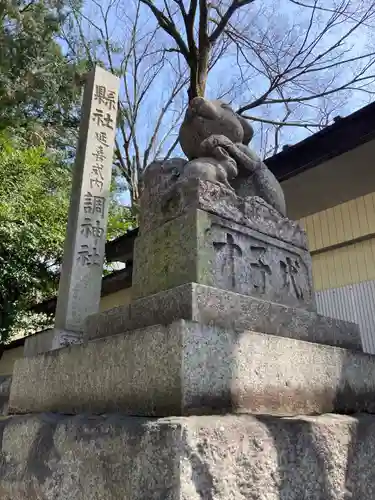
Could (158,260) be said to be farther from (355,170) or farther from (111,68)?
(111,68)

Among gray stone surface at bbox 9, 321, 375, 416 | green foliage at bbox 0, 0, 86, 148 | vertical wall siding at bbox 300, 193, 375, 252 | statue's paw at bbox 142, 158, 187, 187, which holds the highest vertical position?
green foliage at bbox 0, 0, 86, 148

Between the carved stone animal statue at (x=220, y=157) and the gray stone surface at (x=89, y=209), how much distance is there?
2481 mm

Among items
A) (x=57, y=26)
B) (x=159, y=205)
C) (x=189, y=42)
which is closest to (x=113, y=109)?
(x=159, y=205)

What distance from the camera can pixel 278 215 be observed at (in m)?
2.43

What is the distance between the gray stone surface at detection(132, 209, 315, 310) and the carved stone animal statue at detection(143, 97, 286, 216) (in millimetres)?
321

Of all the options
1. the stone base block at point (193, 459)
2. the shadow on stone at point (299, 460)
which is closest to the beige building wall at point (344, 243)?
the stone base block at point (193, 459)

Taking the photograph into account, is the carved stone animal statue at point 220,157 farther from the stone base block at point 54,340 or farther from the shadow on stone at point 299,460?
the stone base block at point 54,340

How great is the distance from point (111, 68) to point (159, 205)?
1232 centimetres

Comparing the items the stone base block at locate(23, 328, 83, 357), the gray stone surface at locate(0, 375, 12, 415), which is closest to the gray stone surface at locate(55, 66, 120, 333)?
the stone base block at locate(23, 328, 83, 357)

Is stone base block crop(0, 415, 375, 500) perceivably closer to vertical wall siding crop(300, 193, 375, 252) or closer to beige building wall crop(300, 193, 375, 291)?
beige building wall crop(300, 193, 375, 291)

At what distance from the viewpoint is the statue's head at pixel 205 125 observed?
258cm

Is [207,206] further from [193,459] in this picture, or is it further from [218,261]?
[193,459]

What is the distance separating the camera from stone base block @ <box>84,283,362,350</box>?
170 cm

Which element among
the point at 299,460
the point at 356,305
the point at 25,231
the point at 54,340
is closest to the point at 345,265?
the point at 356,305
